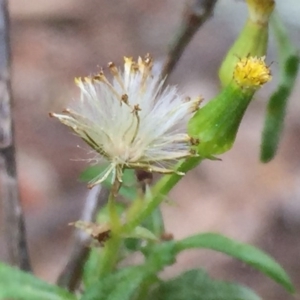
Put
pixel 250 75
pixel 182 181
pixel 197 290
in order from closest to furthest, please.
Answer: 1. pixel 250 75
2. pixel 197 290
3. pixel 182 181

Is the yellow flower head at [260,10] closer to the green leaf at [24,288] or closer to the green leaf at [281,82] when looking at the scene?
the green leaf at [281,82]

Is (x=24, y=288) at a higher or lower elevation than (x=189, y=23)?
lower

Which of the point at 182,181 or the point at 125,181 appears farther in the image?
the point at 182,181

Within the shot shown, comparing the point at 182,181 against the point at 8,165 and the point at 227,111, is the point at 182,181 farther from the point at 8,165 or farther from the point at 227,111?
the point at 227,111

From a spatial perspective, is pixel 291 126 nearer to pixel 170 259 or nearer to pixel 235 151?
pixel 235 151

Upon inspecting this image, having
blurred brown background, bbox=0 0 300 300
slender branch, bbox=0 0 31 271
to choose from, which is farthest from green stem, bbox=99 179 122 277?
blurred brown background, bbox=0 0 300 300

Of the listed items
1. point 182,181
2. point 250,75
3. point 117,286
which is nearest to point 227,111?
point 250,75

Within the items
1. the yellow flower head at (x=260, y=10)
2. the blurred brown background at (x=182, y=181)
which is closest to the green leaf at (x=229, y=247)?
the yellow flower head at (x=260, y=10)
